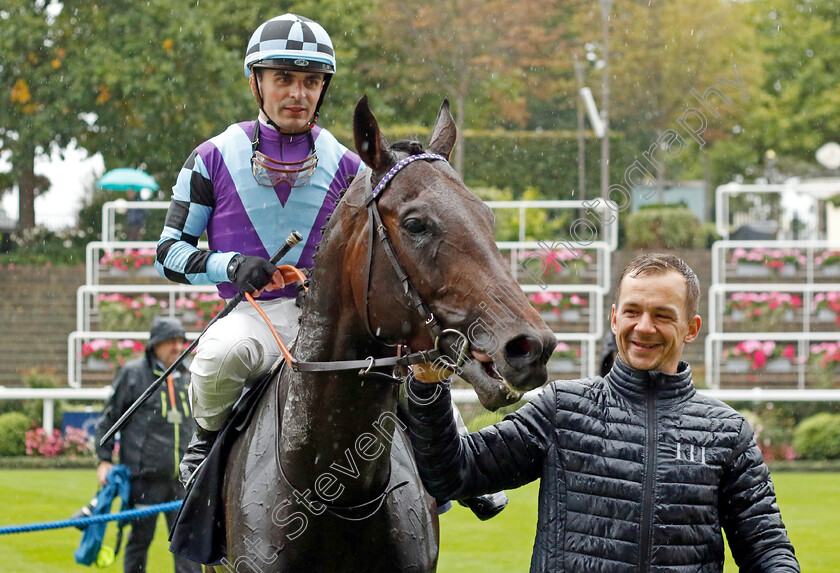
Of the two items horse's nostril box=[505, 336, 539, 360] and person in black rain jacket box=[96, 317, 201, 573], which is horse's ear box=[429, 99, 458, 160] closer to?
horse's nostril box=[505, 336, 539, 360]

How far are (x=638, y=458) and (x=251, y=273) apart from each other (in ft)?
4.42

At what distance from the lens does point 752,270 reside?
1510cm

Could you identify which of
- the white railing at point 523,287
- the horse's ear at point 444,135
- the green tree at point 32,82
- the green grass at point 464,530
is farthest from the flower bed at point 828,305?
the green tree at point 32,82

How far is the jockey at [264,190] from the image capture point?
3.29m

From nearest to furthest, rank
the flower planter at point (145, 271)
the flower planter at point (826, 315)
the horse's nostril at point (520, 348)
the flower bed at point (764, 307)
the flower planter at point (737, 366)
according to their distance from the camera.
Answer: the horse's nostril at point (520, 348) < the flower planter at point (737, 366) < the flower bed at point (764, 307) < the flower planter at point (826, 315) < the flower planter at point (145, 271)

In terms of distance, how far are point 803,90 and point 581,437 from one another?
86.6 ft

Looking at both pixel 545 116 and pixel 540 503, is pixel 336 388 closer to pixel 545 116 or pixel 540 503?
pixel 540 503

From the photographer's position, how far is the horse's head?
84.0 inches

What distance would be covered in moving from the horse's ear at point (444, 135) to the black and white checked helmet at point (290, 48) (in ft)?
2.11

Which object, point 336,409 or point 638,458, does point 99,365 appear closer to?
point 336,409

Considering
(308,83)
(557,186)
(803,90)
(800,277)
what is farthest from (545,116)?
(308,83)

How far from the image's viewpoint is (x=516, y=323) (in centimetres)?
214

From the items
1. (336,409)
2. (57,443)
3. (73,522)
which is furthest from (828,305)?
(336,409)

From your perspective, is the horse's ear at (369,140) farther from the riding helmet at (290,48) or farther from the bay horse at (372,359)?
the riding helmet at (290,48)
